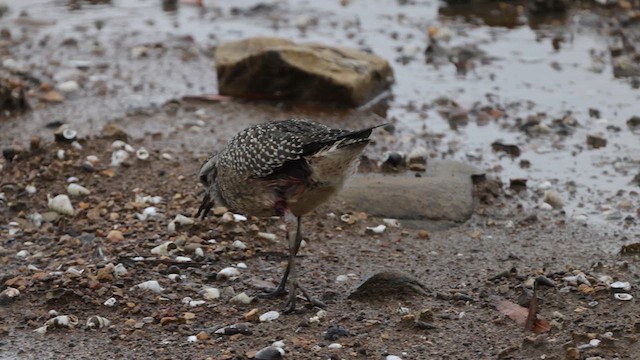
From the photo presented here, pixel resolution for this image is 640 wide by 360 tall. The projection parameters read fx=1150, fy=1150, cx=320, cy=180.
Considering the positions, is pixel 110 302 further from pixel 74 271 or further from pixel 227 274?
pixel 227 274

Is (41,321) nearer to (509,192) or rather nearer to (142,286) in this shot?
(142,286)

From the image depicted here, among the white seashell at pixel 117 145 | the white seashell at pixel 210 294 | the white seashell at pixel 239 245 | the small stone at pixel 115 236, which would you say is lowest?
the small stone at pixel 115 236

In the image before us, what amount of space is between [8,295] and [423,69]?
549cm

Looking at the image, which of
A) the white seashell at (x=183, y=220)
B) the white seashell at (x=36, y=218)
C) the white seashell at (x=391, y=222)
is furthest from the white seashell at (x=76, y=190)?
the white seashell at (x=391, y=222)

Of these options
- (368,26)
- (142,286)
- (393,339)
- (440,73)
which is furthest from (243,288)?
A: (368,26)

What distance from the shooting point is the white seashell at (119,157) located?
8506 millimetres

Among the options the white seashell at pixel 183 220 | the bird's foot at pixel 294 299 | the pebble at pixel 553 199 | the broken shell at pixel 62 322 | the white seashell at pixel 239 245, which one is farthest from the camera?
the pebble at pixel 553 199

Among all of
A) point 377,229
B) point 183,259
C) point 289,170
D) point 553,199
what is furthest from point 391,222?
point 289,170

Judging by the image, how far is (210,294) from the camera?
659 cm

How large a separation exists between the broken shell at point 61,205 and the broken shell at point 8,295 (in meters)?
1.25

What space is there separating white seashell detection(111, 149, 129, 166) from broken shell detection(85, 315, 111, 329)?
239 centimetres

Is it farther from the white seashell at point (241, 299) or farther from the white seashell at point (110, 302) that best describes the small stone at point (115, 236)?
the white seashell at point (241, 299)

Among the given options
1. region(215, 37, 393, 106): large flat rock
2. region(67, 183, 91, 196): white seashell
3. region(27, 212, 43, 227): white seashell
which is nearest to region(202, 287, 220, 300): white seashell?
region(27, 212, 43, 227): white seashell

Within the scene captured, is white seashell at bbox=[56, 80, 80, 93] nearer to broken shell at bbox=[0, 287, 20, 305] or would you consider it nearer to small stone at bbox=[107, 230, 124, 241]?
small stone at bbox=[107, 230, 124, 241]
